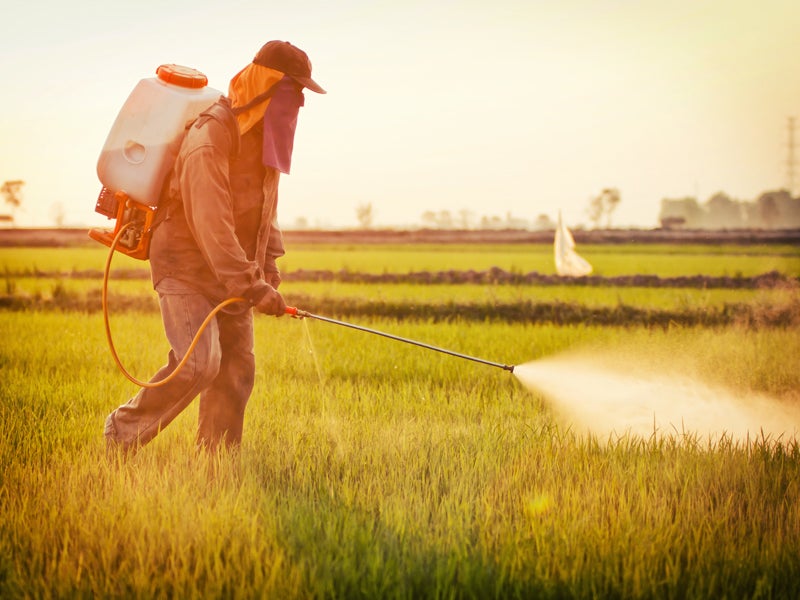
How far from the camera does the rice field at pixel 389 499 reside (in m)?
2.71

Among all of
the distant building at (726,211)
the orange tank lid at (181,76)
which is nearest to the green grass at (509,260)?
the orange tank lid at (181,76)

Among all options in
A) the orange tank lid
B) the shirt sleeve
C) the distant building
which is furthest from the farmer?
the distant building

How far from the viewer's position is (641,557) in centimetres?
283

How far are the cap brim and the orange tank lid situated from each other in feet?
1.47

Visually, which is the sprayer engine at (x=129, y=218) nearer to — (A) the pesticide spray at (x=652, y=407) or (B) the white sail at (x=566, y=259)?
(A) the pesticide spray at (x=652, y=407)

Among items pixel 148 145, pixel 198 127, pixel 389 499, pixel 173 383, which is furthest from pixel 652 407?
pixel 148 145

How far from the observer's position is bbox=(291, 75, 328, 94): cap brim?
3.64m

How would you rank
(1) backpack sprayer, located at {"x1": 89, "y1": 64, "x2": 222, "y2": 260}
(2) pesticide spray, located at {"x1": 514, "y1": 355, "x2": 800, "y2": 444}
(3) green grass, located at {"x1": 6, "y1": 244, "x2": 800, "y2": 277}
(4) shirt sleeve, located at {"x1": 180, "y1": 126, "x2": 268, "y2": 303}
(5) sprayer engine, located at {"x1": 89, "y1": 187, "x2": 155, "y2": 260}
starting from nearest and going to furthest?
(4) shirt sleeve, located at {"x1": 180, "y1": 126, "x2": 268, "y2": 303}, (1) backpack sprayer, located at {"x1": 89, "y1": 64, "x2": 222, "y2": 260}, (5) sprayer engine, located at {"x1": 89, "y1": 187, "x2": 155, "y2": 260}, (2) pesticide spray, located at {"x1": 514, "y1": 355, "x2": 800, "y2": 444}, (3) green grass, located at {"x1": 6, "y1": 244, "x2": 800, "y2": 277}

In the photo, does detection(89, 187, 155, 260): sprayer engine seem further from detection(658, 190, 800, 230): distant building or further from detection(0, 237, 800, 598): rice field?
detection(658, 190, 800, 230): distant building

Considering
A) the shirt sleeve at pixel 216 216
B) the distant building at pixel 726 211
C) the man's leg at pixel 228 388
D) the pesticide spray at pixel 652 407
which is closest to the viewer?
the shirt sleeve at pixel 216 216

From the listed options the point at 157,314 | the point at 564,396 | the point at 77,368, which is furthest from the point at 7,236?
the point at 564,396

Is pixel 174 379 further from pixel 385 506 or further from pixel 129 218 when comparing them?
pixel 385 506

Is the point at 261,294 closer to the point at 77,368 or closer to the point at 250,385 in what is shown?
the point at 250,385

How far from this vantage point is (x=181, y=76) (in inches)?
143
